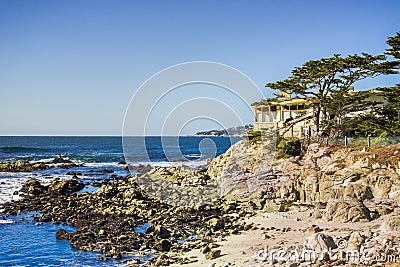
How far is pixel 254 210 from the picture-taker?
19344mm

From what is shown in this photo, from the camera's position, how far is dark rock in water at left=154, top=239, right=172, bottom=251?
14258 millimetres

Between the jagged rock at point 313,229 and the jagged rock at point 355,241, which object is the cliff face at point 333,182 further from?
the jagged rock at point 355,241

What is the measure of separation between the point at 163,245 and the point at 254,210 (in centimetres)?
640

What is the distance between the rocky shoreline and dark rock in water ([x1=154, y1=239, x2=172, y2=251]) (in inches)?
1.8

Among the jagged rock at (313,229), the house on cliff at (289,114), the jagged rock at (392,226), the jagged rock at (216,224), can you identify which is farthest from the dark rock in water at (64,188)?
the jagged rock at (392,226)

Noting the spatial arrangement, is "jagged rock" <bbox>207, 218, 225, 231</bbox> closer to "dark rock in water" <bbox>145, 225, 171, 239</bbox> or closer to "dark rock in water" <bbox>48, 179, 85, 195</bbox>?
"dark rock in water" <bbox>145, 225, 171, 239</bbox>

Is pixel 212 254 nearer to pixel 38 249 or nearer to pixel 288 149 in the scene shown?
pixel 38 249

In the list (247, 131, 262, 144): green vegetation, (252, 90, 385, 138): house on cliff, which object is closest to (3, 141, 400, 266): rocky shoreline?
(247, 131, 262, 144): green vegetation

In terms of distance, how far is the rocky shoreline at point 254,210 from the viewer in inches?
500

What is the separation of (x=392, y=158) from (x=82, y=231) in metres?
14.9

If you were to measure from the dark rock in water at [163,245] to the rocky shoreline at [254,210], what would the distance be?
46mm

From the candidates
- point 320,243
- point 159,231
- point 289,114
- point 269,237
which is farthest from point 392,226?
point 289,114

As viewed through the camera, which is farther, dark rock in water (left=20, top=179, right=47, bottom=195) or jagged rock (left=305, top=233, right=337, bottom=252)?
dark rock in water (left=20, top=179, right=47, bottom=195)

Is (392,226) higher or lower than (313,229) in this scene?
higher
